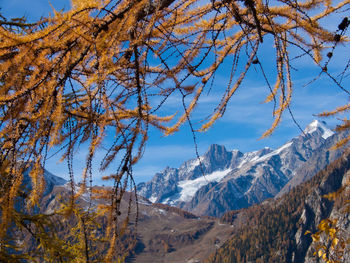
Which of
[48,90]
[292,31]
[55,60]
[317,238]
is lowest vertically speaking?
[317,238]

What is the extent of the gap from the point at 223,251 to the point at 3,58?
393ft

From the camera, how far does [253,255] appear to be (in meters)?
104

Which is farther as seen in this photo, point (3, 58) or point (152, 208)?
point (152, 208)

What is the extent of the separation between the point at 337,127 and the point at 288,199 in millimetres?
136635

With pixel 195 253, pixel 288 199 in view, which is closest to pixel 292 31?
pixel 288 199

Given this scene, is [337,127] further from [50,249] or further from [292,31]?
[50,249]

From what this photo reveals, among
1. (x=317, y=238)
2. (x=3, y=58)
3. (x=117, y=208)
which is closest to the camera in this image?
(x=117, y=208)

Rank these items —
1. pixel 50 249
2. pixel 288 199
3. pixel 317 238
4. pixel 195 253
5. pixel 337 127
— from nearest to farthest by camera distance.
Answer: pixel 317 238
pixel 50 249
pixel 337 127
pixel 288 199
pixel 195 253

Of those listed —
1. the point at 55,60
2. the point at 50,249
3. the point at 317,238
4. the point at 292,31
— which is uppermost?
the point at 292,31

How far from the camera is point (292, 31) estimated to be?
221 centimetres

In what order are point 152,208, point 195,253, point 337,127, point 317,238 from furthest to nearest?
point 152,208 < point 195,253 < point 337,127 < point 317,238

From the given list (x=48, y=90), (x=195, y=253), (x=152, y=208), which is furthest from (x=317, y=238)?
(x=152, y=208)

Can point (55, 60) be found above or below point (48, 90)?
above

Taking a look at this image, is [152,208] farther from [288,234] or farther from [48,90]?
[48,90]
